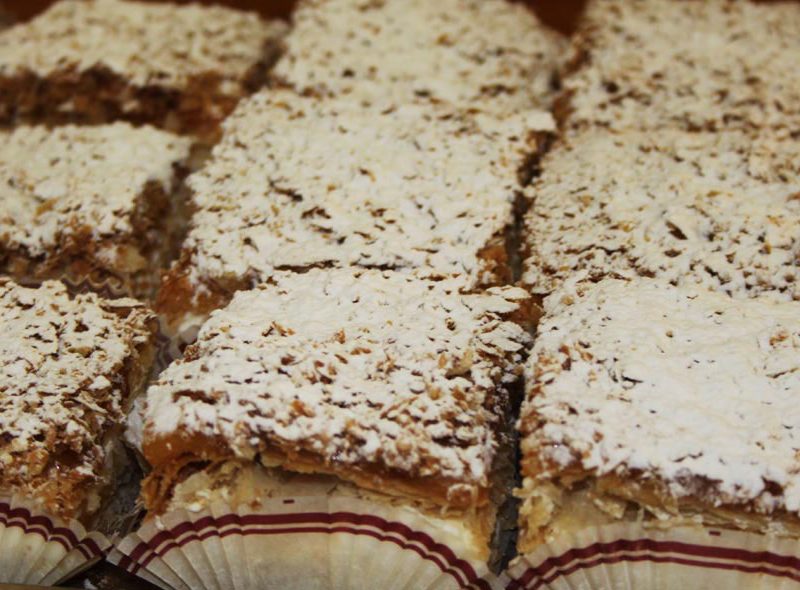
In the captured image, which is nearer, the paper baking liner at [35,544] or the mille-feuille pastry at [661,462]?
the mille-feuille pastry at [661,462]

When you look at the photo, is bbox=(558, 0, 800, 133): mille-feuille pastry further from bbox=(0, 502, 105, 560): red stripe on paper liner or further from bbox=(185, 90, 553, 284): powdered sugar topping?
bbox=(0, 502, 105, 560): red stripe on paper liner

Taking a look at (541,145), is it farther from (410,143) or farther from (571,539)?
(571,539)

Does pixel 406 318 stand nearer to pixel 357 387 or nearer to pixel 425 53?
pixel 357 387

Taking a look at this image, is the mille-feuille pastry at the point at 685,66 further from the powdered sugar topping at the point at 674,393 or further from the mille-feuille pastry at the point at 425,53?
the powdered sugar topping at the point at 674,393

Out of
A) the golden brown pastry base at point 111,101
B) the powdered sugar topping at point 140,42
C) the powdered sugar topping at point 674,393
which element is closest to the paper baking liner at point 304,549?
the powdered sugar topping at point 674,393

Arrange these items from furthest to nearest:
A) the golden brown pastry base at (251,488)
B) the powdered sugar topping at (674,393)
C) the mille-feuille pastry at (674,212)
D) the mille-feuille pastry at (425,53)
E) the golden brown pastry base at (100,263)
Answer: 1. the mille-feuille pastry at (425,53)
2. the golden brown pastry base at (100,263)
3. the mille-feuille pastry at (674,212)
4. the golden brown pastry base at (251,488)
5. the powdered sugar topping at (674,393)

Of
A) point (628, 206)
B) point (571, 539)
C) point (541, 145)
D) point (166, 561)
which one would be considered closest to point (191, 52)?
point (541, 145)

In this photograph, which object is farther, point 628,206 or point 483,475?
point 628,206
